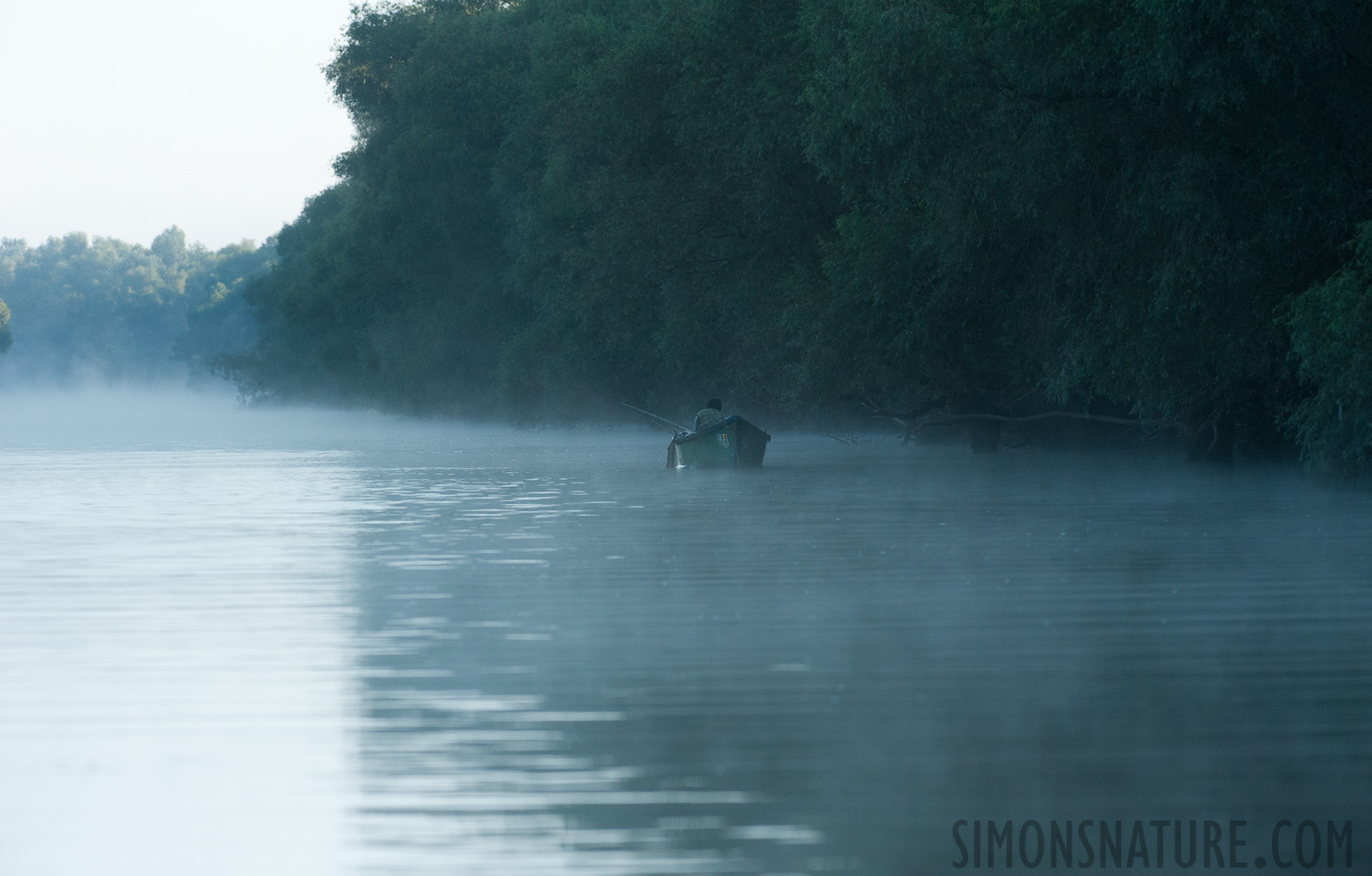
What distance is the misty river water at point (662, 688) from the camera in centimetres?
600

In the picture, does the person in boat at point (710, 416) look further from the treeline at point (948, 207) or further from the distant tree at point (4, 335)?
the distant tree at point (4, 335)

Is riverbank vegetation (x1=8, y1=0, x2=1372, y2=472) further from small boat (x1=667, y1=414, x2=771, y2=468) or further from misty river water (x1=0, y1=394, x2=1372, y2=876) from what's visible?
misty river water (x1=0, y1=394, x2=1372, y2=876)

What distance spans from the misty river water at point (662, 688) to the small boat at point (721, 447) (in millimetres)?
11448

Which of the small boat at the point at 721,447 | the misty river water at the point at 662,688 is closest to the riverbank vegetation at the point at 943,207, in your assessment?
the small boat at the point at 721,447

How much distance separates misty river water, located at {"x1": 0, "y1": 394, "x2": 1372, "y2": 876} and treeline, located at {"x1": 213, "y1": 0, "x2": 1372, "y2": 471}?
13.1ft

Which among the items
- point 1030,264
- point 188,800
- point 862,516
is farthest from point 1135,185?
point 188,800

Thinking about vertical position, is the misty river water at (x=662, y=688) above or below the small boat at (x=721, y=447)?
below

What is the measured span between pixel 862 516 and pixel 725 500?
3554mm

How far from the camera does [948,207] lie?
81.9 feet

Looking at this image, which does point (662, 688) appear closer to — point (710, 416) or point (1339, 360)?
point (1339, 360)

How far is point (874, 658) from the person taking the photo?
955 centimetres

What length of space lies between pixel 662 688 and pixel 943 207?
17520 mm

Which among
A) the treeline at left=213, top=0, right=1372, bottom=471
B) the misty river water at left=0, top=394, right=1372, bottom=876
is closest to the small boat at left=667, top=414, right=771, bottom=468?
the treeline at left=213, top=0, right=1372, bottom=471

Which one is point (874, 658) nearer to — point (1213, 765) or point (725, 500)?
point (1213, 765)
